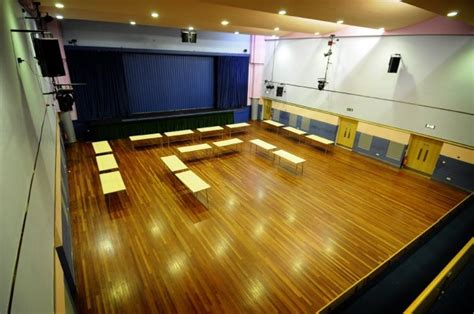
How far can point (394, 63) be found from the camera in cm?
812

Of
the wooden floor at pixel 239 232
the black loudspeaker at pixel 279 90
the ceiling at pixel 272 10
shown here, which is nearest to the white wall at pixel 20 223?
the wooden floor at pixel 239 232

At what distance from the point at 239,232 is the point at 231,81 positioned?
9336mm

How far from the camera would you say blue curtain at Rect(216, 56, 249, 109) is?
488 inches

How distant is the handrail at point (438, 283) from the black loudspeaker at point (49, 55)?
225 inches

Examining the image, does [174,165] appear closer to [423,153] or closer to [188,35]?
[188,35]

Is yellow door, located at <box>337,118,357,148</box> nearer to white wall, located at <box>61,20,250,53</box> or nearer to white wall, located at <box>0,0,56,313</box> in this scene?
white wall, located at <box>61,20,250,53</box>

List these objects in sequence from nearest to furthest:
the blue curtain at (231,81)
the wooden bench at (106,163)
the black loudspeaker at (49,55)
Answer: the black loudspeaker at (49,55) < the wooden bench at (106,163) < the blue curtain at (231,81)

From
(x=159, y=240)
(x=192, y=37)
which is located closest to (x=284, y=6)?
(x=192, y=37)

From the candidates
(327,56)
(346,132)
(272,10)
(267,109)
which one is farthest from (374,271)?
(267,109)

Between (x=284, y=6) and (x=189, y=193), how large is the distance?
5.01m

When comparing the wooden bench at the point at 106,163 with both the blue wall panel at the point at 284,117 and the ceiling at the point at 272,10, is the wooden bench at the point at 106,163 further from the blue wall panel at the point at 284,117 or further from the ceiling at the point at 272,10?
the blue wall panel at the point at 284,117

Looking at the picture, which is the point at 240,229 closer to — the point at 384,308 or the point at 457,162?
the point at 384,308

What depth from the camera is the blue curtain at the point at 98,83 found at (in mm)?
9227

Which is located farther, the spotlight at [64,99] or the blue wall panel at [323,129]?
the blue wall panel at [323,129]
